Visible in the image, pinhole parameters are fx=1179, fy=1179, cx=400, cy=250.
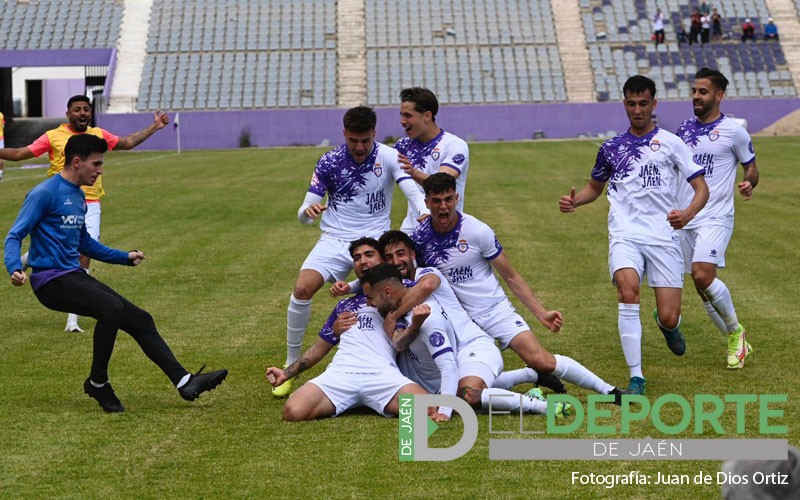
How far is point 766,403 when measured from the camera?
26.8ft

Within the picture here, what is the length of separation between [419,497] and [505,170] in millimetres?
29229

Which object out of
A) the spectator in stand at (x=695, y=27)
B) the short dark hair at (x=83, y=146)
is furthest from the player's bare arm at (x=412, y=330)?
the spectator in stand at (x=695, y=27)

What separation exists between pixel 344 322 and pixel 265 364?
2.03 meters

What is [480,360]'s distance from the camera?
27.8ft

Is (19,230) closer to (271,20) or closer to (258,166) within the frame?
(258,166)

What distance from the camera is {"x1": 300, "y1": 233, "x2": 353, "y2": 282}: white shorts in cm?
948

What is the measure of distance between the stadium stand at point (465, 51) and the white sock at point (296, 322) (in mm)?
48230

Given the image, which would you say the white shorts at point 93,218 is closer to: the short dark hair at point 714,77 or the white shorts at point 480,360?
the white shorts at point 480,360

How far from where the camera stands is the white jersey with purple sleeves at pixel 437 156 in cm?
973

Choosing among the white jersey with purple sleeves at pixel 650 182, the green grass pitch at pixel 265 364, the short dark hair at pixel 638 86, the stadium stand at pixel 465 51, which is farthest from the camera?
the stadium stand at pixel 465 51

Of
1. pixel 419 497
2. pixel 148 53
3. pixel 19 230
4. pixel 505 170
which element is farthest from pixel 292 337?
pixel 148 53

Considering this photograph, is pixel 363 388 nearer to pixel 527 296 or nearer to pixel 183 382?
pixel 183 382

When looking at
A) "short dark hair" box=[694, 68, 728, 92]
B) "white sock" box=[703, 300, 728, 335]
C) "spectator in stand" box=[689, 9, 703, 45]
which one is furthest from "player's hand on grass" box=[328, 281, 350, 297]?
"spectator in stand" box=[689, 9, 703, 45]

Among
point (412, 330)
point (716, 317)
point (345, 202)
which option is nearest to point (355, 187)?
point (345, 202)
